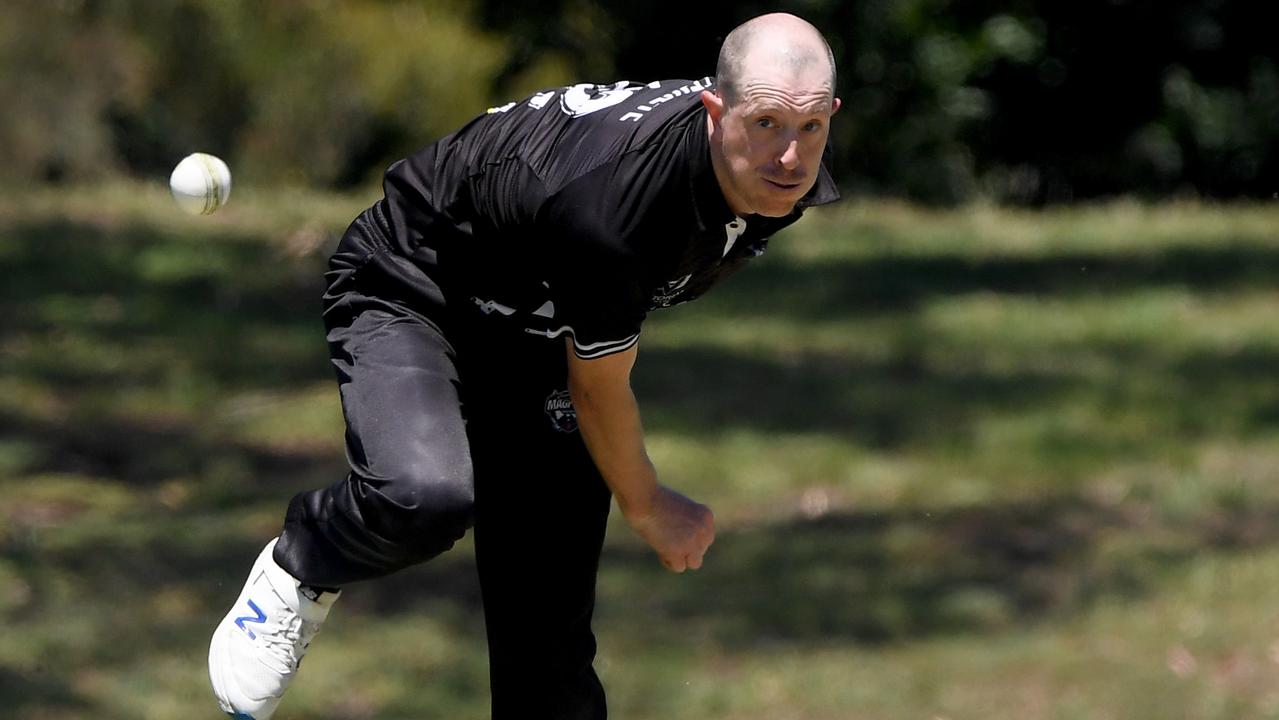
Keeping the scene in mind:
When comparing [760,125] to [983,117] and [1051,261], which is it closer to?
[1051,261]

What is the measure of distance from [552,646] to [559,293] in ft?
3.79

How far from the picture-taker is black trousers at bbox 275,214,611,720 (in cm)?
446

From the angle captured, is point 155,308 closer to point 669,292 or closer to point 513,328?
point 513,328

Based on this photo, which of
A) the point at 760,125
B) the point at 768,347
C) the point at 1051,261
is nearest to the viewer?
the point at 760,125

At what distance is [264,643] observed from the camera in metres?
4.66

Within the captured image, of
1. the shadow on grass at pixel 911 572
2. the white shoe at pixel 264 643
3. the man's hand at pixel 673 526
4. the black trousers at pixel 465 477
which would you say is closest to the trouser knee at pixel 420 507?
the black trousers at pixel 465 477

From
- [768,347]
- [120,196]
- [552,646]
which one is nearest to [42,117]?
[120,196]

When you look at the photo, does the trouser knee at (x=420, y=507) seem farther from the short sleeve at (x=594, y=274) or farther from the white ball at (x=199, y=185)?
the white ball at (x=199, y=185)

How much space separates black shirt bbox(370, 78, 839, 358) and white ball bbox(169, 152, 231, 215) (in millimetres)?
407

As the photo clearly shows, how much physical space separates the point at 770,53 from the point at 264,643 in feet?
5.97

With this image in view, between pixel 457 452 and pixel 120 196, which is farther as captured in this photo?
pixel 120 196

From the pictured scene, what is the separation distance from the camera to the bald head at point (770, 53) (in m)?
4.10

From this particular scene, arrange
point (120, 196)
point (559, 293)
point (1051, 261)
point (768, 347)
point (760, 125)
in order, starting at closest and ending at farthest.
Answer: point (760, 125) < point (559, 293) < point (768, 347) < point (1051, 261) < point (120, 196)

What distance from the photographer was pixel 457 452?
177 inches
